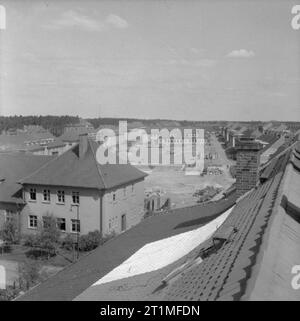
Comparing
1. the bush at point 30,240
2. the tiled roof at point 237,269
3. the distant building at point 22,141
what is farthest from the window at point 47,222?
the distant building at point 22,141

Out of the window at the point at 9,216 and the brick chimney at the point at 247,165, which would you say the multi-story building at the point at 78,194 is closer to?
the window at the point at 9,216

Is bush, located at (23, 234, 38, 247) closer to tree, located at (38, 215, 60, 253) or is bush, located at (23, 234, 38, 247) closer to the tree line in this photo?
tree, located at (38, 215, 60, 253)

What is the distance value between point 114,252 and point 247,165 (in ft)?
14.5

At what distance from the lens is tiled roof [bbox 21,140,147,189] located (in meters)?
26.9

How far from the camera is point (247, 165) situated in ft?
37.7

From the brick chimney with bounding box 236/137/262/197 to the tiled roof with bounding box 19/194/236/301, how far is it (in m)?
0.71

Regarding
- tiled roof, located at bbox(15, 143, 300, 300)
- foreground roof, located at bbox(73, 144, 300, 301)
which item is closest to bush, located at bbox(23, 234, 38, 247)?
tiled roof, located at bbox(15, 143, 300, 300)

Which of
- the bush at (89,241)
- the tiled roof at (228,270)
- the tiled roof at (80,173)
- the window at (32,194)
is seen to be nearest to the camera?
the tiled roof at (228,270)

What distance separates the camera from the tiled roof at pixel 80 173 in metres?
26.9

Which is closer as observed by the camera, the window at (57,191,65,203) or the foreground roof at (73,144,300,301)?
the foreground roof at (73,144,300,301)

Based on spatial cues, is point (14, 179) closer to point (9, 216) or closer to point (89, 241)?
point (9, 216)

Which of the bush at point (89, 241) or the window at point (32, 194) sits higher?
the window at point (32, 194)

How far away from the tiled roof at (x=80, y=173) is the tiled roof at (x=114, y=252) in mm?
13334
